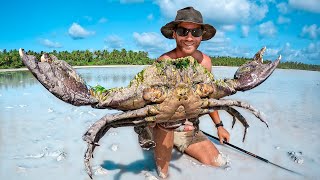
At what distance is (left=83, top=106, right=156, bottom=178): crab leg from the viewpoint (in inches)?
92.3

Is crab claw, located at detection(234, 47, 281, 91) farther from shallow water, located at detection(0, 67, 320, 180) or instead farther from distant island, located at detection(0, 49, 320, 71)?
distant island, located at detection(0, 49, 320, 71)

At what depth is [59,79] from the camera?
87.4 inches

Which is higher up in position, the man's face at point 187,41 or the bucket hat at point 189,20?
the bucket hat at point 189,20

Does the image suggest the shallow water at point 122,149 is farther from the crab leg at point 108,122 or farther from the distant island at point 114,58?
the distant island at point 114,58

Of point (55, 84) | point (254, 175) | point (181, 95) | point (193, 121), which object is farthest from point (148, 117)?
point (254, 175)

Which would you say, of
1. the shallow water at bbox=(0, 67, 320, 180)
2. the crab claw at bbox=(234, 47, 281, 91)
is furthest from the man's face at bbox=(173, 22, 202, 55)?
the shallow water at bbox=(0, 67, 320, 180)

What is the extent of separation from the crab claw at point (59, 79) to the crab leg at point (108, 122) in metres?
0.18

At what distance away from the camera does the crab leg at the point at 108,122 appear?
7.69 feet

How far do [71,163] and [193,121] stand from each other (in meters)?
1.82

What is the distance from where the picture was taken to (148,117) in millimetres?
2551

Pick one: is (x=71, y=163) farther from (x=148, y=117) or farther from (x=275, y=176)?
(x=275, y=176)

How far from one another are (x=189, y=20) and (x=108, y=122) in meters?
1.29

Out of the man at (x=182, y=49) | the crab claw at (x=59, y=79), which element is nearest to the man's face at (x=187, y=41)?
the man at (x=182, y=49)

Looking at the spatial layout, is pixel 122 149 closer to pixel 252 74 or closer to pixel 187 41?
pixel 187 41
